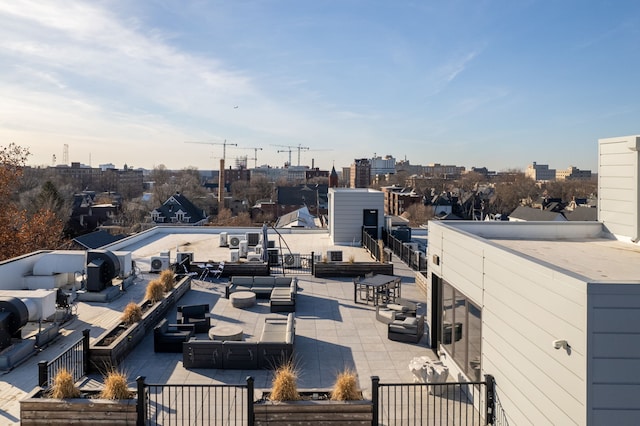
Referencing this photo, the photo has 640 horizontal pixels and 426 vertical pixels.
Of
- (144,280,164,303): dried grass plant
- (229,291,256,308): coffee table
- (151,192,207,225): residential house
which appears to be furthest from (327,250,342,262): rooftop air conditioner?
(151,192,207,225): residential house

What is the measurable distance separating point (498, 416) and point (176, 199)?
60.1 meters

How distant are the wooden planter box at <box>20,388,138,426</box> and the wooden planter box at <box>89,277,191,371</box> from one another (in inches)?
77.4

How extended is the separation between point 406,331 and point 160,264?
35.8 ft

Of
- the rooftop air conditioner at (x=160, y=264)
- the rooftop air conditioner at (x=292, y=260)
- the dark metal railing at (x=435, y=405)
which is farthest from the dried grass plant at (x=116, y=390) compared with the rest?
the rooftop air conditioner at (x=292, y=260)

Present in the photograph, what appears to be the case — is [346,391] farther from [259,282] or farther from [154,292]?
[259,282]

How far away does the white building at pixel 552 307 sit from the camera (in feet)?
15.5

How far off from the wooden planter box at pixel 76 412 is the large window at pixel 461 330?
17.3ft

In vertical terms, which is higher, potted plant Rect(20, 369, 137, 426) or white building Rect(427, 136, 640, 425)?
white building Rect(427, 136, 640, 425)

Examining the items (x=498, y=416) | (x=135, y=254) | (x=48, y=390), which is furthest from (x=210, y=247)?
(x=498, y=416)

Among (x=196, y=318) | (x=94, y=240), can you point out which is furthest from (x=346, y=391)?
(x=94, y=240)

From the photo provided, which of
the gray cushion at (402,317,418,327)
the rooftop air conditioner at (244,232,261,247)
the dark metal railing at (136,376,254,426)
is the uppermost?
the rooftop air conditioner at (244,232,261,247)

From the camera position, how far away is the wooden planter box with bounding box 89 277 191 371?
9.09 m

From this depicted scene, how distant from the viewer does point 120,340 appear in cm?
966

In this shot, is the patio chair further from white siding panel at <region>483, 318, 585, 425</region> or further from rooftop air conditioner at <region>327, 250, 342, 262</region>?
white siding panel at <region>483, 318, 585, 425</region>
